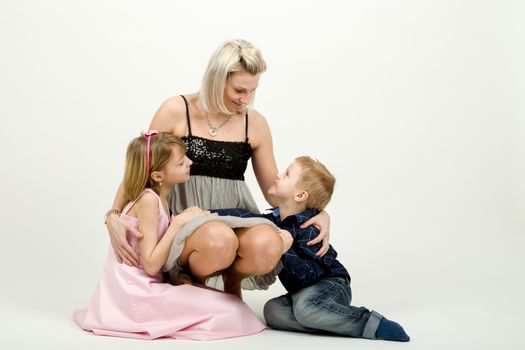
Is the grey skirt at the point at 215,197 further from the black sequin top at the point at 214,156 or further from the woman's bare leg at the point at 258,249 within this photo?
the woman's bare leg at the point at 258,249

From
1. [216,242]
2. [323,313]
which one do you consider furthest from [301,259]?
[216,242]

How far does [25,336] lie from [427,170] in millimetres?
3428

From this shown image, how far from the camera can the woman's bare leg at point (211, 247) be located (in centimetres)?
355

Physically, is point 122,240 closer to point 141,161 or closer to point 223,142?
point 141,161

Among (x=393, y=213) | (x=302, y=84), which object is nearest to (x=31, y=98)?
(x=302, y=84)

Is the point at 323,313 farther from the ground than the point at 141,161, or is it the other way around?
the point at 141,161

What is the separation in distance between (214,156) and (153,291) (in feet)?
2.51

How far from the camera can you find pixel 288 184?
3943 millimetres

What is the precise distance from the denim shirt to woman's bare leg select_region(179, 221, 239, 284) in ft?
0.91

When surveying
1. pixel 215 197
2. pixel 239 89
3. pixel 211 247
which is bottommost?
pixel 211 247

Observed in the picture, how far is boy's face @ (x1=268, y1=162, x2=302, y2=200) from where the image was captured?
12.9ft

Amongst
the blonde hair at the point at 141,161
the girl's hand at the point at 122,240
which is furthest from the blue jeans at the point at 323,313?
the blonde hair at the point at 141,161

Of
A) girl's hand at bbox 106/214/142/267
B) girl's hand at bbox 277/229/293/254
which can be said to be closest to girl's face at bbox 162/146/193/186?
girl's hand at bbox 106/214/142/267

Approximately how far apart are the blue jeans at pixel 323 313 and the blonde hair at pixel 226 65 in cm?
91
